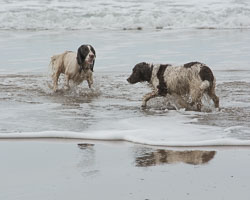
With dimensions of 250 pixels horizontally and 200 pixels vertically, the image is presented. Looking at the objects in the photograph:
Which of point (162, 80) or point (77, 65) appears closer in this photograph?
point (162, 80)

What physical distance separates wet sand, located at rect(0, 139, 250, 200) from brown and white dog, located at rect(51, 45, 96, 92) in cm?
400

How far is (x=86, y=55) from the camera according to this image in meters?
10.5

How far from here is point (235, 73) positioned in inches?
493

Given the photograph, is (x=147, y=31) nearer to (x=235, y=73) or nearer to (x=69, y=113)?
(x=235, y=73)

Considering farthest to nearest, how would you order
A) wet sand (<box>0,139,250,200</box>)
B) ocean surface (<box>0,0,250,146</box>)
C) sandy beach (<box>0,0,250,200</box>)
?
1. ocean surface (<box>0,0,250,146</box>)
2. sandy beach (<box>0,0,250,200</box>)
3. wet sand (<box>0,139,250,200</box>)

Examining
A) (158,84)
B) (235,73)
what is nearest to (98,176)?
(158,84)

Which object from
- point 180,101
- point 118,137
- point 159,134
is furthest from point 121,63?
point 118,137

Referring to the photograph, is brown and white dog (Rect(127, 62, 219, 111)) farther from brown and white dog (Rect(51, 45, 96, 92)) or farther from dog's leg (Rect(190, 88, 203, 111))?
brown and white dog (Rect(51, 45, 96, 92))

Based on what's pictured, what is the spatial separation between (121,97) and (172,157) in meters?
4.28

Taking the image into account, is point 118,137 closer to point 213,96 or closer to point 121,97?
point 213,96

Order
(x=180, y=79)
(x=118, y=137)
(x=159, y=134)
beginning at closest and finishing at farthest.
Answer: (x=118, y=137), (x=159, y=134), (x=180, y=79)

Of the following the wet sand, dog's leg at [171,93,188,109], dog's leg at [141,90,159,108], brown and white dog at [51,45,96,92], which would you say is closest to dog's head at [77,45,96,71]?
brown and white dog at [51,45,96,92]

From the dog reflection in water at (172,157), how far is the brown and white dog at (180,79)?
8.89ft

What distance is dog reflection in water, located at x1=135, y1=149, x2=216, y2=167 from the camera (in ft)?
18.7
